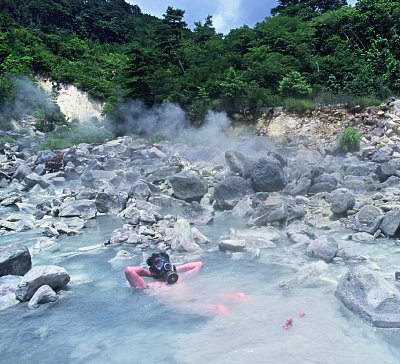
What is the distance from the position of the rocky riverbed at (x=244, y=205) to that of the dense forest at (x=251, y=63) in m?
2.92

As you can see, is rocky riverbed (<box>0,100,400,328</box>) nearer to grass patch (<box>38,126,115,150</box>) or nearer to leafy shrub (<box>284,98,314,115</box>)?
leafy shrub (<box>284,98,314,115</box>)

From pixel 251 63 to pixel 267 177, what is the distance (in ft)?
47.1

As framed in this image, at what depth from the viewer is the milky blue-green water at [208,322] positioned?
16.7 feet

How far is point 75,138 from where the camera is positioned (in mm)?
28203

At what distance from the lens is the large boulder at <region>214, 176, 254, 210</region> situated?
1246 centimetres

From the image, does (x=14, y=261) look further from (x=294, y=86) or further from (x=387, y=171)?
(x=294, y=86)

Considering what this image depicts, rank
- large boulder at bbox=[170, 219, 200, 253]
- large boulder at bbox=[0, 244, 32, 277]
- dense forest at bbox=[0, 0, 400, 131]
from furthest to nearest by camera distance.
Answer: dense forest at bbox=[0, 0, 400, 131] → large boulder at bbox=[170, 219, 200, 253] → large boulder at bbox=[0, 244, 32, 277]

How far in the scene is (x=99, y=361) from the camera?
514 centimetres

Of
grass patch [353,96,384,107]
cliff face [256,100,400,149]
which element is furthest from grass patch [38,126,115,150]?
grass patch [353,96,384,107]

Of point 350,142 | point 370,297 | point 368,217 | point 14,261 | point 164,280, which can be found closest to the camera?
point 370,297

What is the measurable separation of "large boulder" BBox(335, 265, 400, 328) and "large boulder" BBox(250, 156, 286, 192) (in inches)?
257

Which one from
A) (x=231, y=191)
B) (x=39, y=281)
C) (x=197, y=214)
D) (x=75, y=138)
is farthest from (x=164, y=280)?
(x=75, y=138)

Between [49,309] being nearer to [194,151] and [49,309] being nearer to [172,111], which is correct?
[194,151]

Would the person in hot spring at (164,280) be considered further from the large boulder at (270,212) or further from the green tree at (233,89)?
the green tree at (233,89)
